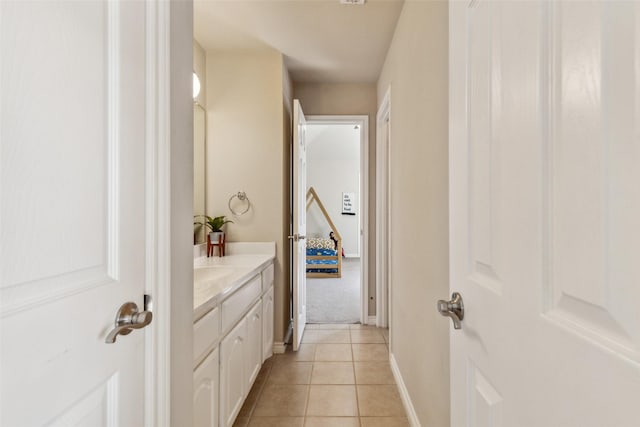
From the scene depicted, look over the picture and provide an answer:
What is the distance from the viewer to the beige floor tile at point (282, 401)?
202cm

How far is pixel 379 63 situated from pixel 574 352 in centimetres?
310

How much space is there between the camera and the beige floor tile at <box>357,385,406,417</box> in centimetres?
201

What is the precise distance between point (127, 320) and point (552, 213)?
0.80 meters

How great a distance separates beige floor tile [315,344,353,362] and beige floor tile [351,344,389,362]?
61 mm

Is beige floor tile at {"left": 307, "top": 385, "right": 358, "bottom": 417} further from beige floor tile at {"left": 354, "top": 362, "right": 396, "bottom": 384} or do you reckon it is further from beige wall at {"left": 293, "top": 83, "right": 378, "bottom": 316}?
beige wall at {"left": 293, "top": 83, "right": 378, "bottom": 316}

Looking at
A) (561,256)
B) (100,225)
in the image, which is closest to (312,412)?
(100,225)

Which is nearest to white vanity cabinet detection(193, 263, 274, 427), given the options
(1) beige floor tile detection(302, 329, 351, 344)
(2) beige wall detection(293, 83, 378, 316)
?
(1) beige floor tile detection(302, 329, 351, 344)

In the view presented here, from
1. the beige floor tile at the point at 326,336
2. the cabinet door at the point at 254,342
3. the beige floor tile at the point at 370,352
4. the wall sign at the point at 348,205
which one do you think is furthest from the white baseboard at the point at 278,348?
the wall sign at the point at 348,205

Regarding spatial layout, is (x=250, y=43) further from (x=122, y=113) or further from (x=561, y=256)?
(x=561, y=256)

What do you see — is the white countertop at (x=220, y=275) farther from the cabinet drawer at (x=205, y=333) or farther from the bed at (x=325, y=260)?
the bed at (x=325, y=260)

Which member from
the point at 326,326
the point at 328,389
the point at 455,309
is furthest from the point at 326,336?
the point at 455,309

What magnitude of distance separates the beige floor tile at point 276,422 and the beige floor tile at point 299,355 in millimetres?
718

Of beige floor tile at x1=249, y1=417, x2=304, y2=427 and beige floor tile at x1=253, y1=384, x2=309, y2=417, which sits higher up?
beige floor tile at x1=253, y1=384, x2=309, y2=417

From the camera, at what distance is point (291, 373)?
251 cm
